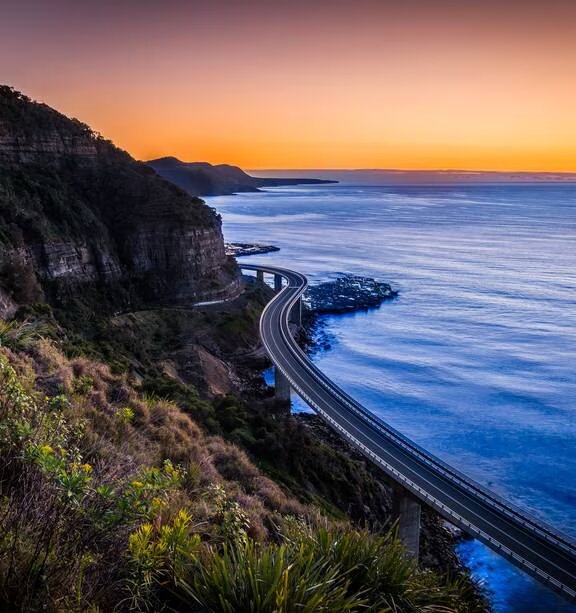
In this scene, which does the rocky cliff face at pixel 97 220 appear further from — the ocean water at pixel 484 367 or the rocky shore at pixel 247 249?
the rocky shore at pixel 247 249

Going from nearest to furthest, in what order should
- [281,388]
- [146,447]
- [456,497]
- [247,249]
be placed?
[146,447] < [456,497] < [281,388] < [247,249]

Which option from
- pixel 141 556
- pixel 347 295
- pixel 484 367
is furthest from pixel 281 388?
pixel 141 556

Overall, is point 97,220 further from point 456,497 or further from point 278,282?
point 456,497

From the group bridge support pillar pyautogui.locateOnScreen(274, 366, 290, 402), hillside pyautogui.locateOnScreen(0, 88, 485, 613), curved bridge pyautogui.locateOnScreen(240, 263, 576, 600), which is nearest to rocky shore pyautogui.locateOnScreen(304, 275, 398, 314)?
hillside pyautogui.locateOnScreen(0, 88, 485, 613)

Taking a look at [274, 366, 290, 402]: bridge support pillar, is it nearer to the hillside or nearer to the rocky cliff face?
the hillside

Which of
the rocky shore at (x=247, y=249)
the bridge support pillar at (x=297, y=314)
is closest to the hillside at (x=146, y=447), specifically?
the bridge support pillar at (x=297, y=314)
